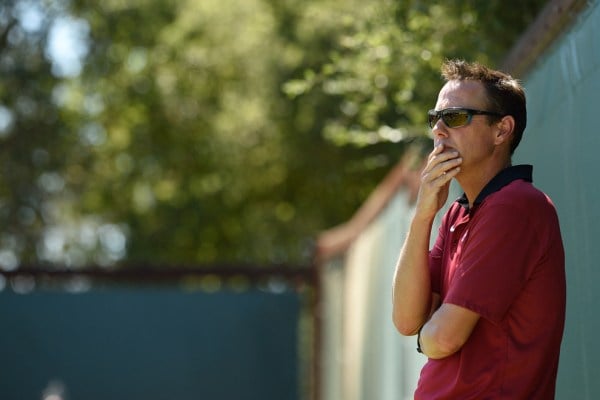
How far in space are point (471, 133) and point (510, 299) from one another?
482 millimetres

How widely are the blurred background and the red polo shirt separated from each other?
249 centimetres

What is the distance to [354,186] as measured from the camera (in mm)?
13859

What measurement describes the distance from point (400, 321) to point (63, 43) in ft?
58.2

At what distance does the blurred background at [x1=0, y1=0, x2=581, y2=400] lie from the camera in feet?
20.6

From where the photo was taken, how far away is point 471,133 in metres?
2.67

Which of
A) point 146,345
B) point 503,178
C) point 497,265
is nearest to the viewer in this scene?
point 497,265

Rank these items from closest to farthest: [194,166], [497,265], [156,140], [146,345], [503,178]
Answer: [497,265], [503,178], [146,345], [194,166], [156,140]

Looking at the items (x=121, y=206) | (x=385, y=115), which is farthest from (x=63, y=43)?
(x=385, y=115)

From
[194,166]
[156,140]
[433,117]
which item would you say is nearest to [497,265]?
[433,117]

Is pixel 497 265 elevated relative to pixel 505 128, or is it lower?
lower

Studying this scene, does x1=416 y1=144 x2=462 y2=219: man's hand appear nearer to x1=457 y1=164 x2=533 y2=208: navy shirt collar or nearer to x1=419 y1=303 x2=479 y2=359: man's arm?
x1=457 y1=164 x2=533 y2=208: navy shirt collar

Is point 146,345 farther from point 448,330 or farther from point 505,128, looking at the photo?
point 448,330

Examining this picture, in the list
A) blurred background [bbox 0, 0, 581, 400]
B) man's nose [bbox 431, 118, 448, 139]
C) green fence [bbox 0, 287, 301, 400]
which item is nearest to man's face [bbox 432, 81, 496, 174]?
man's nose [bbox 431, 118, 448, 139]

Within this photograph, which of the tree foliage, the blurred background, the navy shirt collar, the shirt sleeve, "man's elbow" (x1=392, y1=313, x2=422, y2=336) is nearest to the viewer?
the shirt sleeve
